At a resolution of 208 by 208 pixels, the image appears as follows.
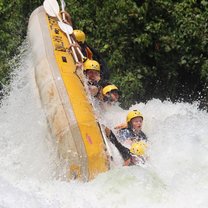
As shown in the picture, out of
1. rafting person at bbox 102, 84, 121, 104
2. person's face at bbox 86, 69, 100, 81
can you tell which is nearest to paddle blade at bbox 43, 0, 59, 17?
person's face at bbox 86, 69, 100, 81

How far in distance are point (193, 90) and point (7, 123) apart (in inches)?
122

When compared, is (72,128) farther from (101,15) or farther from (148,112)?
(101,15)

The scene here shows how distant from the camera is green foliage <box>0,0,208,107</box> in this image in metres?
8.02

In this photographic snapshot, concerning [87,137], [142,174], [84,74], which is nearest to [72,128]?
[87,137]

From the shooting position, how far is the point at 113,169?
4.98m

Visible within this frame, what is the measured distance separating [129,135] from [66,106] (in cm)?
97

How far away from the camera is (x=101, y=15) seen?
28.2 ft

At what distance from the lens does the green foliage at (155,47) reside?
26.3ft

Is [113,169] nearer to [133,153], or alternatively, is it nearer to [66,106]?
[133,153]

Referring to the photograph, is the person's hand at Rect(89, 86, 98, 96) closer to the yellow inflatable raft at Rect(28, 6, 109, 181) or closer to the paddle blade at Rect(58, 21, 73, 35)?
the yellow inflatable raft at Rect(28, 6, 109, 181)

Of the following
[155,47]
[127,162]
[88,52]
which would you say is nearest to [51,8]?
[88,52]

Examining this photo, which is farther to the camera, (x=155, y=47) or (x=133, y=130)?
(x=155, y=47)

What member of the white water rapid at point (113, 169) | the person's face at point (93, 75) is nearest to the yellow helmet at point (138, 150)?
the white water rapid at point (113, 169)

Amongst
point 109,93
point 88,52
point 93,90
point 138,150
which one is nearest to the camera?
point 138,150
